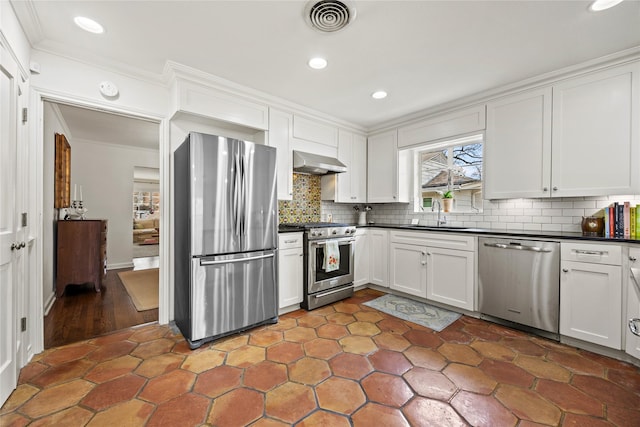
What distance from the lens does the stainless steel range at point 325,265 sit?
10.3 ft

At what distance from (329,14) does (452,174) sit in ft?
8.91

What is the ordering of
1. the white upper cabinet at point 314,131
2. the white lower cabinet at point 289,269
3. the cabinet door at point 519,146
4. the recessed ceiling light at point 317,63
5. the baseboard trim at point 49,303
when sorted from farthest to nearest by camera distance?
the white upper cabinet at point 314,131 → the baseboard trim at point 49,303 → the white lower cabinet at point 289,269 → the cabinet door at point 519,146 → the recessed ceiling light at point 317,63

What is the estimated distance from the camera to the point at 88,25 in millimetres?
1979

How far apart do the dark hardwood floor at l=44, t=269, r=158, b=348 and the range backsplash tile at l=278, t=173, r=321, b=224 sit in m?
1.90

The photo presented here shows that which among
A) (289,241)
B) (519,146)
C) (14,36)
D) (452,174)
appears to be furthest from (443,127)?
(14,36)

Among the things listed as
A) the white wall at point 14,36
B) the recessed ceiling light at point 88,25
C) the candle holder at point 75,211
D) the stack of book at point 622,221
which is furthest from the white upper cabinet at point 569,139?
the candle holder at point 75,211

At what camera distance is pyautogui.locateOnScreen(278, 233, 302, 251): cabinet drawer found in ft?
9.76

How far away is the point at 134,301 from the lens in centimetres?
343

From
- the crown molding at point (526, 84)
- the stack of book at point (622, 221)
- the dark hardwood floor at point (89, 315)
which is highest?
the crown molding at point (526, 84)

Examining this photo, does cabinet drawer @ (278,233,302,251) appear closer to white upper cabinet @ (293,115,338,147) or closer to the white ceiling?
white upper cabinet @ (293,115,338,147)

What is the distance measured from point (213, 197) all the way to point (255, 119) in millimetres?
1166

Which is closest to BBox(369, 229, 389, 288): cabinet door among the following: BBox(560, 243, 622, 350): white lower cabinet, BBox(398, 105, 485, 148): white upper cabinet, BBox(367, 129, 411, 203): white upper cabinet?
BBox(367, 129, 411, 203): white upper cabinet

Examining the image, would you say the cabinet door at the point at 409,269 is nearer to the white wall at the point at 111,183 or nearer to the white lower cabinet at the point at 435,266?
the white lower cabinet at the point at 435,266

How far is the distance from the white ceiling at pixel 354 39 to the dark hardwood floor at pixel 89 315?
7.99 ft
